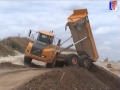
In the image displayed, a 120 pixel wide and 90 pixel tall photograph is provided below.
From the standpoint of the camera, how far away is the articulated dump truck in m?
28.3

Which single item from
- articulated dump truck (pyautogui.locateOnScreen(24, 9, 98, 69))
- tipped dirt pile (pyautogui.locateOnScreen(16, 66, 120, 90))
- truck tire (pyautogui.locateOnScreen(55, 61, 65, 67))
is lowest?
tipped dirt pile (pyautogui.locateOnScreen(16, 66, 120, 90))

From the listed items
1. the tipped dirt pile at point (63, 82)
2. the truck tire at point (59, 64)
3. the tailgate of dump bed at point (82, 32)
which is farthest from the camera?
the truck tire at point (59, 64)

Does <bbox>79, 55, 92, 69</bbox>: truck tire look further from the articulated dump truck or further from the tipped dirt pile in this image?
the tipped dirt pile

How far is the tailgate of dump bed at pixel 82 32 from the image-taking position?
28.2 metres

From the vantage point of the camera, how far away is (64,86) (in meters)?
17.8

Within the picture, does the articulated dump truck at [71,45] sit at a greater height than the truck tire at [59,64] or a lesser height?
greater

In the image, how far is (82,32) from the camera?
2853cm

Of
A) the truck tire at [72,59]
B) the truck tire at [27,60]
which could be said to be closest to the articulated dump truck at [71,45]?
the truck tire at [72,59]

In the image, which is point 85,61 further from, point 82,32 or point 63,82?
point 63,82

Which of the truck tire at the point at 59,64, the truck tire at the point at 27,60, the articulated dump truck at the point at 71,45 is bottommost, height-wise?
the truck tire at the point at 59,64

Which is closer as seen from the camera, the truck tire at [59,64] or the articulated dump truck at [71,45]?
the articulated dump truck at [71,45]

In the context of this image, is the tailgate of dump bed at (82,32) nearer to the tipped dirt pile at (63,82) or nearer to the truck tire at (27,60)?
the truck tire at (27,60)

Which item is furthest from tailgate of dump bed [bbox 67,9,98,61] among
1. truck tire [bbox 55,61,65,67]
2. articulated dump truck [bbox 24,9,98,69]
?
truck tire [bbox 55,61,65,67]

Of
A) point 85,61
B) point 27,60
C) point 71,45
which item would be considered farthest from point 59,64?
point 27,60
